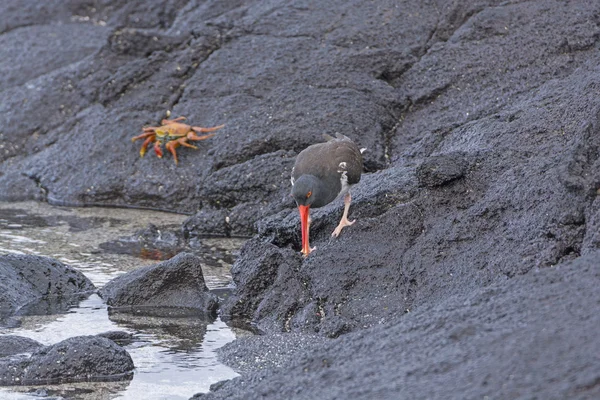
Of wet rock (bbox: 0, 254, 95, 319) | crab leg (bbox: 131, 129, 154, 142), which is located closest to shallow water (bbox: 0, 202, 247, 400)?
wet rock (bbox: 0, 254, 95, 319)

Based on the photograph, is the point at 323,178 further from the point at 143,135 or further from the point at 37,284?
the point at 143,135

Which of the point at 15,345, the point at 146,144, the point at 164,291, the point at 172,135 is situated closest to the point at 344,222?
the point at 164,291

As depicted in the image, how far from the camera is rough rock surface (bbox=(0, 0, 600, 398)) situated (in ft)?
14.5

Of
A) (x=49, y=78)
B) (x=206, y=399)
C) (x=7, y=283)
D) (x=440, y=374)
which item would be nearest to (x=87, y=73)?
→ (x=49, y=78)

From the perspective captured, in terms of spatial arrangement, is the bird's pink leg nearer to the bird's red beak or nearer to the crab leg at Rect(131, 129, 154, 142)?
the bird's red beak

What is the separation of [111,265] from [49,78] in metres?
Result: 4.48

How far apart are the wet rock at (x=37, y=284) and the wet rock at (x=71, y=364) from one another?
4.74ft

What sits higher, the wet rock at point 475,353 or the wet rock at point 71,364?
the wet rock at point 475,353

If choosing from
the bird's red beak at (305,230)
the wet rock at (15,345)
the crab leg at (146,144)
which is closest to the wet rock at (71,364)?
the wet rock at (15,345)

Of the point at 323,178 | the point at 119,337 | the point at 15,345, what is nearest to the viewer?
the point at 15,345

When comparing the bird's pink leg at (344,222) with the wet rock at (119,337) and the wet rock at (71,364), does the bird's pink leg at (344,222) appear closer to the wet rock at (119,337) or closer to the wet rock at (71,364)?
the wet rock at (119,337)

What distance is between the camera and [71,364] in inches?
213

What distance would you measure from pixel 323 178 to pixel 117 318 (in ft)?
5.66

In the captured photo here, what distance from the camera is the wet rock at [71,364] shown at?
17.5 feet
